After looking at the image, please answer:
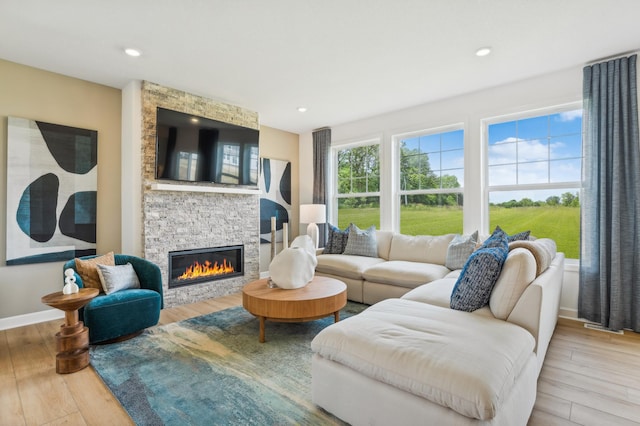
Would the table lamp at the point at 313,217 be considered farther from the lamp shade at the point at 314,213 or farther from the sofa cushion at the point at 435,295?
the sofa cushion at the point at 435,295

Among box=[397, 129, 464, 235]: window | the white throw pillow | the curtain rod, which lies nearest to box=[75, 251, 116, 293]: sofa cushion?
the white throw pillow

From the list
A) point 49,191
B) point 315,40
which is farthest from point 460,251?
point 49,191

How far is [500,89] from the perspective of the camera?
12.3 ft

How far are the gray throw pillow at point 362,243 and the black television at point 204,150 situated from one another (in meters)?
1.70

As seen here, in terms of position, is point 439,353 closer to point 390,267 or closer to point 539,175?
point 390,267

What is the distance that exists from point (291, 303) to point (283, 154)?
3.64m

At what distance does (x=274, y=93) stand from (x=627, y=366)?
428 cm

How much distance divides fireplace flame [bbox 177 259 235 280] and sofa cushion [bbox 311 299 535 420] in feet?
9.29

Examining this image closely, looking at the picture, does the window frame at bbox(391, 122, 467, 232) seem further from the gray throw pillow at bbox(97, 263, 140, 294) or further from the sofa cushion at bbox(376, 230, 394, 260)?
the gray throw pillow at bbox(97, 263, 140, 294)

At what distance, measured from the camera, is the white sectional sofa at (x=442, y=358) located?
128 centimetres

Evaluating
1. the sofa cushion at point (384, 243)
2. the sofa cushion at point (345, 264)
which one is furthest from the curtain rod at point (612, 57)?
the sofa cushion at point (345, 264)

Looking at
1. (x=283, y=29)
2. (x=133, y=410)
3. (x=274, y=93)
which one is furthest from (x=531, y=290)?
(x=274, y=93)

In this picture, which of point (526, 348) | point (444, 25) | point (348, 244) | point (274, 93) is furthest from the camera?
point (348, 244)

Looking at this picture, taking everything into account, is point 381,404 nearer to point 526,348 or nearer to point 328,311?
point 526,348
